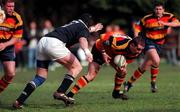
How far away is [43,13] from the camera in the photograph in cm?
4516

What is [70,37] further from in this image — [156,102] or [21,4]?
[21,4]

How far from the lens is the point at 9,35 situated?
1452 centimetres

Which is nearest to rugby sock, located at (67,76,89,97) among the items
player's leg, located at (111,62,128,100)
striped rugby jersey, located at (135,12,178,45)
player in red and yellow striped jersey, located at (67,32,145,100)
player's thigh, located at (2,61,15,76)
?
player in red and yellow striped jersey, located at (67,32,145,100)

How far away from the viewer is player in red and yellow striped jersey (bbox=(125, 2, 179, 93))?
16906 millimetres

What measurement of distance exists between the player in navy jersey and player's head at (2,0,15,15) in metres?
1.12

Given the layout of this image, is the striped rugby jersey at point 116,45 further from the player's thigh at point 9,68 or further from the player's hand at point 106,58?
the player's thigh at point 9,68

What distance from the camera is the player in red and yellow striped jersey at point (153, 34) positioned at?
16.9 meters

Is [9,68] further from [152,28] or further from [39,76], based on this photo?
[152,28]

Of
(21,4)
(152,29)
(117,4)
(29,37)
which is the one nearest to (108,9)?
(117,4)

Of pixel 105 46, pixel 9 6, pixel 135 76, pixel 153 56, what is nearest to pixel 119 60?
pixel 105 46

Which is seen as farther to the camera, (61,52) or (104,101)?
(104,101)

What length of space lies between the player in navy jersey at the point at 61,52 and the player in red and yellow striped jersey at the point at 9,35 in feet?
3.35

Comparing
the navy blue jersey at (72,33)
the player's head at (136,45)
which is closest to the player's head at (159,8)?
the player's head at (136,45)

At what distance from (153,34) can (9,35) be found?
174 inches
